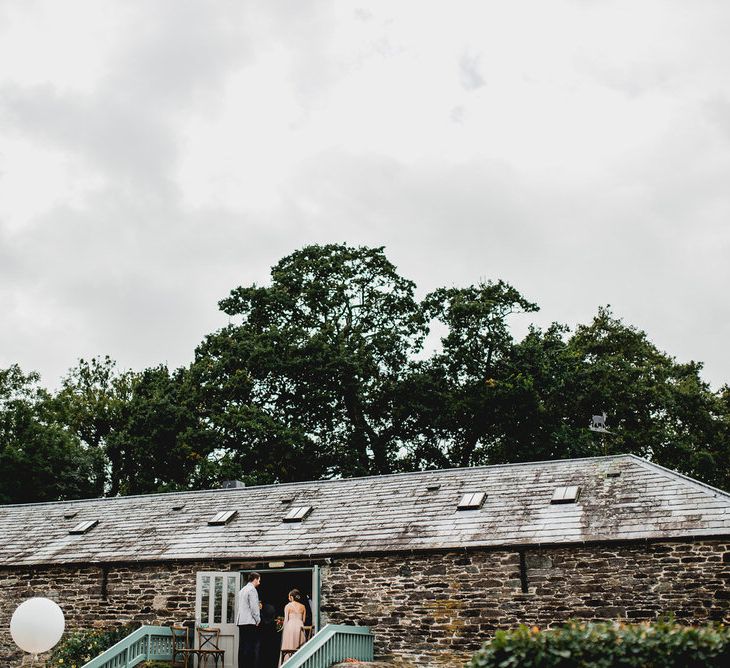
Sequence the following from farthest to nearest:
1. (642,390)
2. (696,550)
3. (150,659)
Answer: (642,390) < (150,659) < (696,550)

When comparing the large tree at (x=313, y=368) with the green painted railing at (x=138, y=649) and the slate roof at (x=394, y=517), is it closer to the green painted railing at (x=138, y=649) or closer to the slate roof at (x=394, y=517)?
the slate roof at (x=394, y=517)

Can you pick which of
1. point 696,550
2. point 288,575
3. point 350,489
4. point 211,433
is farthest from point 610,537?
point 211,433

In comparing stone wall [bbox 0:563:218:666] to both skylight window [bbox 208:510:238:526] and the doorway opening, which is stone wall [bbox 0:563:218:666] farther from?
the doorway opening

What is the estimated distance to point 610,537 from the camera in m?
14.0

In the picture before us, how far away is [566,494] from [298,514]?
6.03m

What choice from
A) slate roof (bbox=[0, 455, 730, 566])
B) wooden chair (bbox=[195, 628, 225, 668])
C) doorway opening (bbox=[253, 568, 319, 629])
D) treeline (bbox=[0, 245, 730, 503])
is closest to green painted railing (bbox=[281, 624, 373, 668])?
slate roof (bbox=[0, 455, 730, 566])

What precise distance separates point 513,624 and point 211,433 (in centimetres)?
1731

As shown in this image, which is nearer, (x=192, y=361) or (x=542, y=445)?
(x=542, y=445)

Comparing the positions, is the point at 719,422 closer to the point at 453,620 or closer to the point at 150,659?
the point at 453,620

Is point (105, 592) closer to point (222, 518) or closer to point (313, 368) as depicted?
point (222, 518)

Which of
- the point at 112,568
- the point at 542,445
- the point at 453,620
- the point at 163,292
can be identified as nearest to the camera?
the point at 453,620

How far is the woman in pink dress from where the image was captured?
15.0 metres

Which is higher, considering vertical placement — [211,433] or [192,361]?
[192,361]

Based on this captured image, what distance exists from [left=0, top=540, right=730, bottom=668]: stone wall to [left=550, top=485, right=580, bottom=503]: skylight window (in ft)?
5.36
